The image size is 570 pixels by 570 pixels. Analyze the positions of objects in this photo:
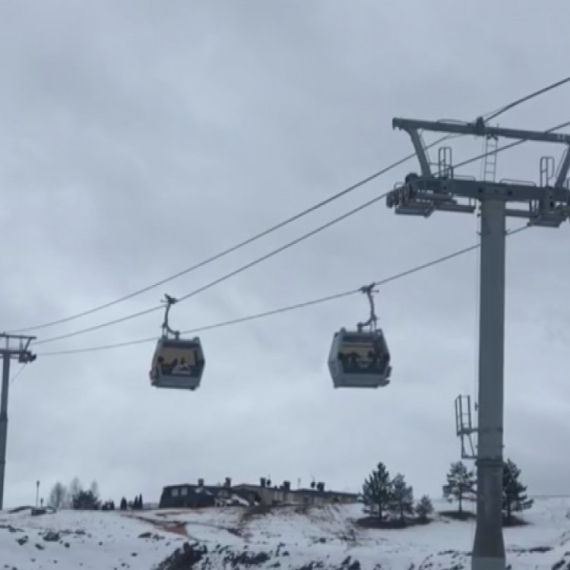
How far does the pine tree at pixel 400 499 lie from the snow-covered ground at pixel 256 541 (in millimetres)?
1834

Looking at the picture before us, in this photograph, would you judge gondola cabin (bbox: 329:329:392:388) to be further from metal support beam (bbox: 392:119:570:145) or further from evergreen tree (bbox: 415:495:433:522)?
evergreen tree (bbox: 415:495:433:522)

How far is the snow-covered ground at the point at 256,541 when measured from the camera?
1837 inches

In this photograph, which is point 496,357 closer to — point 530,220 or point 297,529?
point 530,220

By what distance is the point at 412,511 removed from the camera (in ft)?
266

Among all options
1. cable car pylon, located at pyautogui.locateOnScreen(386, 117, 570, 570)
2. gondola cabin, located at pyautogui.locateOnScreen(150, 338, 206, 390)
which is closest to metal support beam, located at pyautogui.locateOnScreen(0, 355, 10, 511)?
gondola cabin, located at pyautogui.locateOnScreen(150, 338, 206, 390)

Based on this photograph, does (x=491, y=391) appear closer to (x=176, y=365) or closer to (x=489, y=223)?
(x=489, y=223)

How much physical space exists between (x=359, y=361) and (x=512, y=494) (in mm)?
41809

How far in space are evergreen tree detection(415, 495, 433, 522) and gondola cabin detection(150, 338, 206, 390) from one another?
41764 millimetres

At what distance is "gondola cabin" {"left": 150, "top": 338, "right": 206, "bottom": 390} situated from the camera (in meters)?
38.8

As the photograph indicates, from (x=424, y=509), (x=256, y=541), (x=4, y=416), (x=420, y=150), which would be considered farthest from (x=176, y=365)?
(x=424, y=509)

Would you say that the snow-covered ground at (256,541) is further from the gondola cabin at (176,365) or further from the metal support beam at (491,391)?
the metal support beam at (491,391)

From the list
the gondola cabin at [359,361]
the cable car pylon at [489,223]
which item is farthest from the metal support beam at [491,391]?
the gondola cabin at [359,361]

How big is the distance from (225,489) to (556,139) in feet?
244

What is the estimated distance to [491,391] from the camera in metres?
29.6
